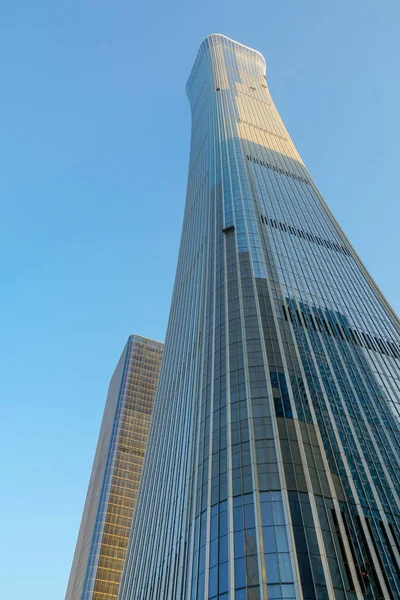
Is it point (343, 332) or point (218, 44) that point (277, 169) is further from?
point (218, 44)

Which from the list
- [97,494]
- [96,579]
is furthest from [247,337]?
[97,494]

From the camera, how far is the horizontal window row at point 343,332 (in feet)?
237

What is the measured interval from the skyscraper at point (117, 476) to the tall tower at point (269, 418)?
45.8 metres

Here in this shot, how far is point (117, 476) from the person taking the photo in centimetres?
13012

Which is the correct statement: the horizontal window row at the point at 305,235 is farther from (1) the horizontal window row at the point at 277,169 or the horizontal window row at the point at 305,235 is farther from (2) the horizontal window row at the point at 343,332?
(2) the horizontal window row at the point at 343,332

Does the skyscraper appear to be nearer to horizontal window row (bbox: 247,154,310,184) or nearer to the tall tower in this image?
the tall tower

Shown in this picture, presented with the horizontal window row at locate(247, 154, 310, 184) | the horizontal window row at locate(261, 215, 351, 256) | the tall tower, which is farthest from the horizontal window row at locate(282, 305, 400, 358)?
the horizontal window row at locate(247, 154, 310, 184)

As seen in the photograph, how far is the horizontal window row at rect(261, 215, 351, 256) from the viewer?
9681cm

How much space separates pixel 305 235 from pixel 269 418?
5557 centimetres

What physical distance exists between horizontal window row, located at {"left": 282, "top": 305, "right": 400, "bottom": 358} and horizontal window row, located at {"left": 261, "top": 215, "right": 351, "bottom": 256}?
86.4ft

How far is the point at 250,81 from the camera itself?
570 feet

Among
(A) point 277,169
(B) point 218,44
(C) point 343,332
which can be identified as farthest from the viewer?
(B) point 218,44

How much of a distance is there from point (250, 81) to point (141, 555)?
15335 centimetres

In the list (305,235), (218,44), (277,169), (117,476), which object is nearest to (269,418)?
(305,235)
